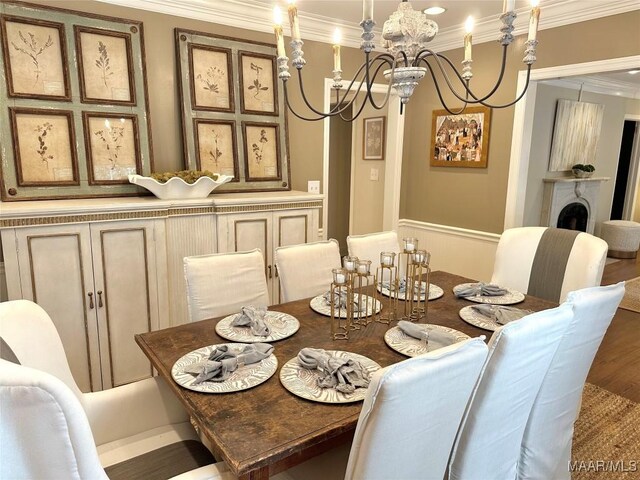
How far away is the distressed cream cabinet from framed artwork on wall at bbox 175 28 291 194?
1.23ft

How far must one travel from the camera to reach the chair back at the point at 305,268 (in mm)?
2270

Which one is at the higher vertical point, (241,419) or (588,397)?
(241,419)

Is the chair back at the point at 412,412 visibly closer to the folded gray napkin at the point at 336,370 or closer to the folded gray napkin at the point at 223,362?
the folded gray napkin at the point at 336,370

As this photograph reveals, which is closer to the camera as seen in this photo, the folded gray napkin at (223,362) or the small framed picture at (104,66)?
the folded gray napkin at (223,362)

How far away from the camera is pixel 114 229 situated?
7.82 feet

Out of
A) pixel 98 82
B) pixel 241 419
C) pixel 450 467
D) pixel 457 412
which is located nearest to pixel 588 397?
pixel 450 467

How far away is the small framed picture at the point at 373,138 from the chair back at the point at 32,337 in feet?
12.4

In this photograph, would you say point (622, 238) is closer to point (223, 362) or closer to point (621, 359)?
point (621, 359)

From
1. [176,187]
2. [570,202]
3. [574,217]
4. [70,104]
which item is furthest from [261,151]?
[574,217]

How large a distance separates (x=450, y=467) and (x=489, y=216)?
2832 millimetres

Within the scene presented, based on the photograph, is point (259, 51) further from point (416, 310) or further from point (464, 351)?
point (464, 351)

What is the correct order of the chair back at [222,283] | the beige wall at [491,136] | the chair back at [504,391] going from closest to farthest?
the chair back at [504,391] → the chair back at [222,283] → the beige wall at [491,136]

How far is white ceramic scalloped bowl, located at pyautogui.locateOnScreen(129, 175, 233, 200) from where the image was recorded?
2.61m

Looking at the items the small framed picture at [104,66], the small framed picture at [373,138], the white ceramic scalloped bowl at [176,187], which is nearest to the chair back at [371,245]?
the white ceramic scalloped bowl at [176,187]
